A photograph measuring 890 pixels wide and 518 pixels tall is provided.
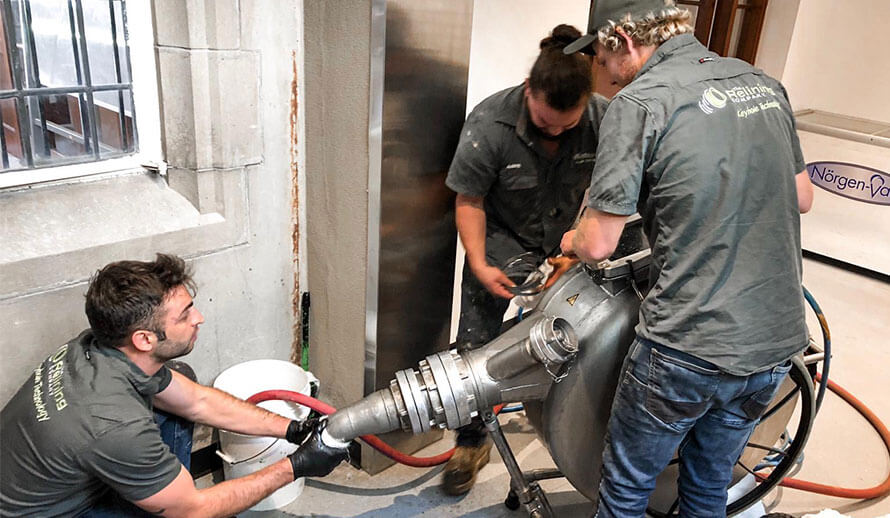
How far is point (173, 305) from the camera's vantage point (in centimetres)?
146

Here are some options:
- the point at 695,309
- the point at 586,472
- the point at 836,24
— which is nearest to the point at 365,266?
the point at 586,472

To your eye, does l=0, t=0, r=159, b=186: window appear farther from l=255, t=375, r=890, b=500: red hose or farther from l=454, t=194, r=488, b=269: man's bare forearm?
l=454, t=194, r=488, b=269: man's bare forearm

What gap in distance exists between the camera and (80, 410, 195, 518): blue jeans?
58.7 inches

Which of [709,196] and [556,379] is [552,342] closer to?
[556,379]

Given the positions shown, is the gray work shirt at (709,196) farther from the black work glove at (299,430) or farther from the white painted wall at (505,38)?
the white painted wall at (505,38)

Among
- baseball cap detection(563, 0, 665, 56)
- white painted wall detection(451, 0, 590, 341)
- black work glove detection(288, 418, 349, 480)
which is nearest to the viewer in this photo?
baseball cap detection(563, 0, 665, 56)

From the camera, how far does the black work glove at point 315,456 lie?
1543mm

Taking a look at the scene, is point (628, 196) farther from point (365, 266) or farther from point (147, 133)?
point (147, 133)

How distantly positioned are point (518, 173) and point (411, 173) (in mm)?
311

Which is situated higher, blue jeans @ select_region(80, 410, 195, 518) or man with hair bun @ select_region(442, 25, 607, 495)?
man with hair bun @ select_region(442, 25, 607, 495)

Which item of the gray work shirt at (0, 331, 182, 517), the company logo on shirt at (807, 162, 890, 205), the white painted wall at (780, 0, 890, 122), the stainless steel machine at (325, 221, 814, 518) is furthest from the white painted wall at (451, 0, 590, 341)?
the white painted wall at (780, 0, 890, 122)

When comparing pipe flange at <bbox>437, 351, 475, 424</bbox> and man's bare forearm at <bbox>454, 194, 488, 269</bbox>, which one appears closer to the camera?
pipe flange at <bbox>437, 351, 475, 424</bbox>

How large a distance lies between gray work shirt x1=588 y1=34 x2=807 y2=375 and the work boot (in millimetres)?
939

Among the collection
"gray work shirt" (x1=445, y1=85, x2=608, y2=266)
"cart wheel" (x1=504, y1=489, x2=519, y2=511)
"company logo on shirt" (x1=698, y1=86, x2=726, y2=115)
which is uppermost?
"company logo on shirt" (x1=698, y1=86, x2=726, y2=115)
